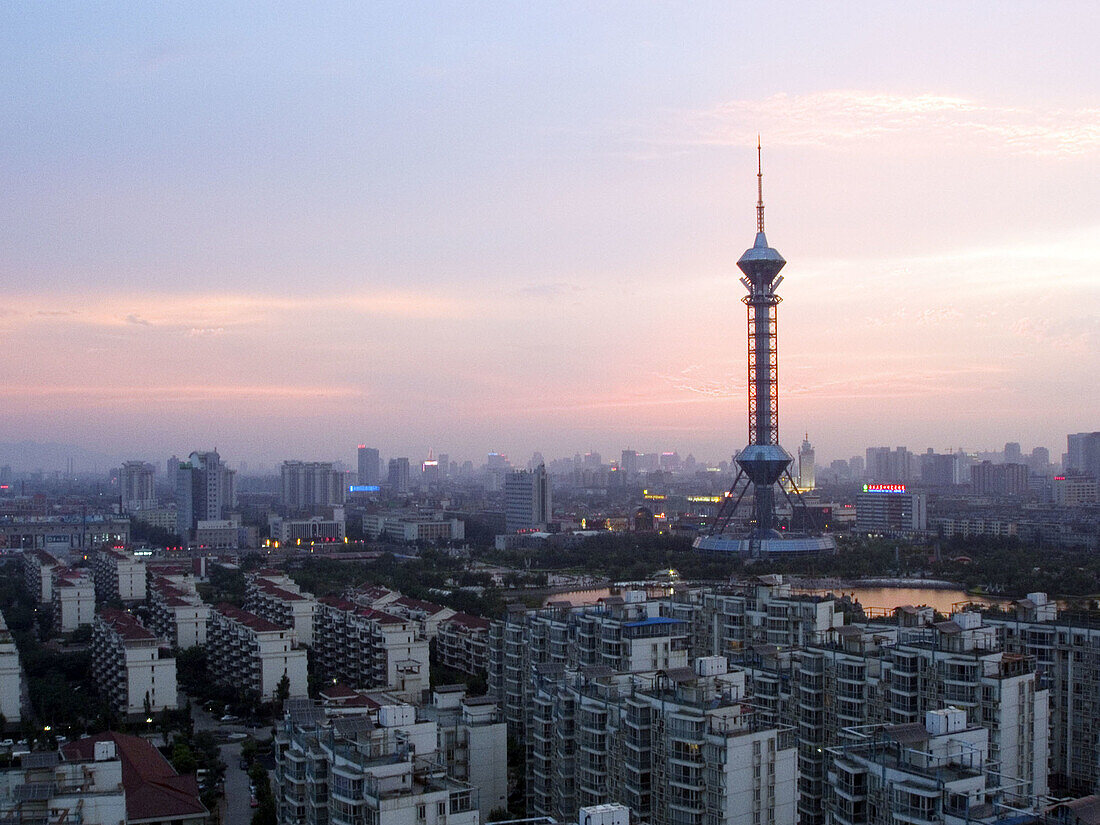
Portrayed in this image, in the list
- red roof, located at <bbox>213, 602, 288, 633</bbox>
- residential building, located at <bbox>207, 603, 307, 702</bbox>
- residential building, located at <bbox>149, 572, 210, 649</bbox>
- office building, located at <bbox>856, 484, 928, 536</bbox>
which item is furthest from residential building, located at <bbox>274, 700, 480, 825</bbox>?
office building, located at <bbox>856, 484, 928, 536</bbox>

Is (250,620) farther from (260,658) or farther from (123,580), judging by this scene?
(123,580)

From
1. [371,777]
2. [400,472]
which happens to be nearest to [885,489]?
[371,777]

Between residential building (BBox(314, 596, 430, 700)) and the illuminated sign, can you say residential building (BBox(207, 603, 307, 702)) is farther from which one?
the illuminated sign

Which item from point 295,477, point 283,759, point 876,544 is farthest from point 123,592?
point 295,477

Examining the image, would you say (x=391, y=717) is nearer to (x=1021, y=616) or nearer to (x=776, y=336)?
(x=1021, y=616)

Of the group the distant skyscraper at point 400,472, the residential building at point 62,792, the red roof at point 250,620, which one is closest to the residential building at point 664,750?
the residential building at point 62,792

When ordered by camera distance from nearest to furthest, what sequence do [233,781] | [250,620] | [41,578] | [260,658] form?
[233,781] < [260,658] < [250,620] < [41,578]
